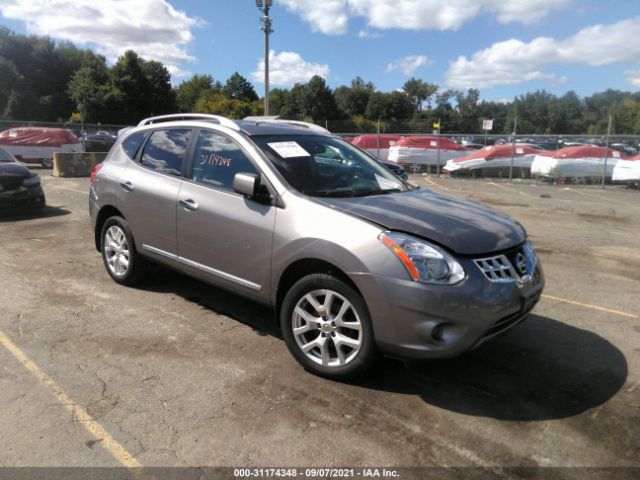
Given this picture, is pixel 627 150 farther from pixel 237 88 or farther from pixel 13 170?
pixel 237 88

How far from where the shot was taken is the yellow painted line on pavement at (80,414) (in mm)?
2596

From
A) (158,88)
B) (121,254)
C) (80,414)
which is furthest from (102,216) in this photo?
(158,88)

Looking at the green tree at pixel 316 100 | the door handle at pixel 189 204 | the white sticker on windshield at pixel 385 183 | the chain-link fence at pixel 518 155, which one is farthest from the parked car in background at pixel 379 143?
the green tree at pixel 316 100

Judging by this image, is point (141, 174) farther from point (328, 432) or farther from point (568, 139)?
point (568, 139)

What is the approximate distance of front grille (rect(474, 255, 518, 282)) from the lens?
308cm

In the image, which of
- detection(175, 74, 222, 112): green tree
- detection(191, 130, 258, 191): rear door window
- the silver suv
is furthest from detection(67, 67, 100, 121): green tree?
detection(191, 130, 258, 191): rear door window

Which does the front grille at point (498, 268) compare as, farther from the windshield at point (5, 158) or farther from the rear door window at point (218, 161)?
the windshield at point (5, 158)

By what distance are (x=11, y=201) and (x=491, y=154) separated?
53.9 feet

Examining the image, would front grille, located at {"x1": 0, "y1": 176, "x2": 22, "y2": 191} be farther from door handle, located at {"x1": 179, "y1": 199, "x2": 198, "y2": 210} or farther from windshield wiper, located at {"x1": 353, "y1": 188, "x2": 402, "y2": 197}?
windshield wiper, located at {"x1": 353, "y1": 188, "x2": 402, "y2": 197}

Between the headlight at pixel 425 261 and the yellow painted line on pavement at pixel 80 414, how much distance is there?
1805 mm

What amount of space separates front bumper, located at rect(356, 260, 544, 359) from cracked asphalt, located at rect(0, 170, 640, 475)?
17.6 inches

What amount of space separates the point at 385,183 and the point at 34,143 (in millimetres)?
21724

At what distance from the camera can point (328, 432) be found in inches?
112

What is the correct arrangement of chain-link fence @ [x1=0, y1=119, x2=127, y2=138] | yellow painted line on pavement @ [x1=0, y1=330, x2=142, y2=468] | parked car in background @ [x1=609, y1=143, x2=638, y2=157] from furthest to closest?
chain-link fence @ [x1=0, y1=119, x2=127, y2=138] < parked car in background @ [x1=609, y1=143, x2=638, y2=157] < yellow painted line on pavement @ [x1=0, y1=330, x2=142, y2=468]
